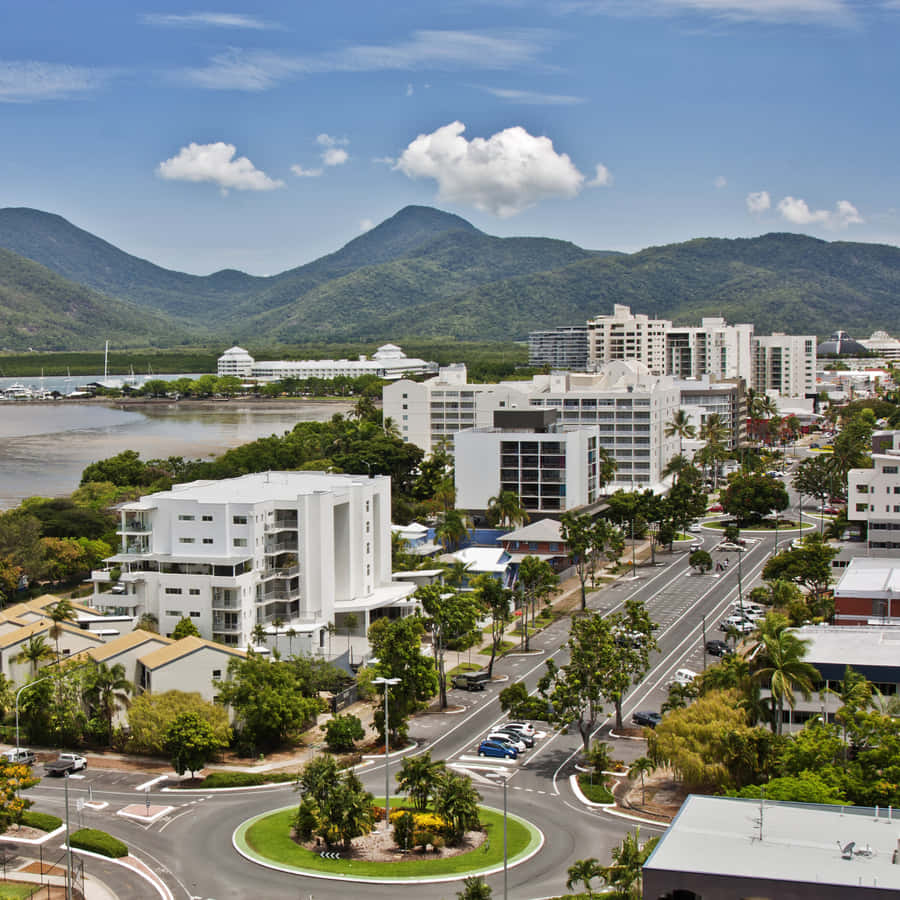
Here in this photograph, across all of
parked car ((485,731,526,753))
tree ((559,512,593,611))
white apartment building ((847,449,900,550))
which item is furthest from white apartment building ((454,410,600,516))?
parked car ((485,731,526,753))

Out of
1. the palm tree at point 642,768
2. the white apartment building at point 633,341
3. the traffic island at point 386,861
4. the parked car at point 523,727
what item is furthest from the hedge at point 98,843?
the white apartment building at point 633,341

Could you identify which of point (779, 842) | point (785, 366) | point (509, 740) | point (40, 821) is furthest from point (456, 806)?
point (785, 366)

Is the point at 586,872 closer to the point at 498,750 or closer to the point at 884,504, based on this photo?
the point at 498,750

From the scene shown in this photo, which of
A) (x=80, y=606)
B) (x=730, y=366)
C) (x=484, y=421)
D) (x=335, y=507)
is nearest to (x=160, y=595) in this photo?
(x=80, y=606)

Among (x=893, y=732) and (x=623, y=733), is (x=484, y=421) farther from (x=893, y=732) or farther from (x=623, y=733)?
(x=893, y=732)

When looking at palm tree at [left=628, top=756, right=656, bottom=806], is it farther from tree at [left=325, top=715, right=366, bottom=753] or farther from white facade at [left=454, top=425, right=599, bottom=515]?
white facade at [left=454, top=425, right=599, bottom=515]
